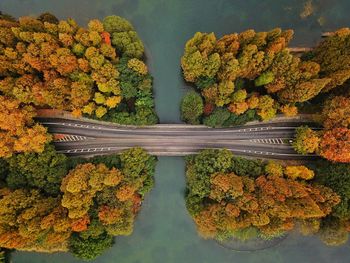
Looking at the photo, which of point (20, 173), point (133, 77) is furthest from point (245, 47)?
point (20, 173)

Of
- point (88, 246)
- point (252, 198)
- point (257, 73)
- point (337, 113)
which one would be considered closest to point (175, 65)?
point (257, 73)

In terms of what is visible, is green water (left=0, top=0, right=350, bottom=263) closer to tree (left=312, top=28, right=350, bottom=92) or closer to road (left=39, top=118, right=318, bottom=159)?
road (left=39, top=118, right=318, bottom=159)

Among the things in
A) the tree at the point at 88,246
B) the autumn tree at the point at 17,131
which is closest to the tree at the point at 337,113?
the tree at the point at 88,246

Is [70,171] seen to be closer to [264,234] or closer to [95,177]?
[95,177]

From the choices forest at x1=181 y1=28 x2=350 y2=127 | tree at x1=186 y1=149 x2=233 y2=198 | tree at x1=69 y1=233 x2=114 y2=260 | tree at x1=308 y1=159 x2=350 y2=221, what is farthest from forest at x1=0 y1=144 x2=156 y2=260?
tree at x1=308 y1=159 x2=350 y2=221

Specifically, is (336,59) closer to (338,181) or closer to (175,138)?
(338,181)

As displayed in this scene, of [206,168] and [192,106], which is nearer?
[206,168]
